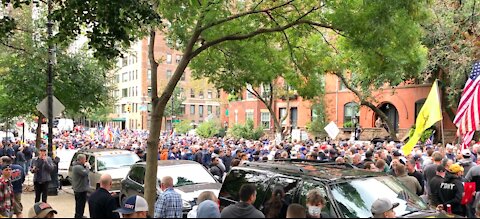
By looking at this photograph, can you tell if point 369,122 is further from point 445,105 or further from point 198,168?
point 198,168

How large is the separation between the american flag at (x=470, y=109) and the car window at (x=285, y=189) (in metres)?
7.52

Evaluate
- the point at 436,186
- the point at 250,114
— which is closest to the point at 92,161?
the point at 436,186

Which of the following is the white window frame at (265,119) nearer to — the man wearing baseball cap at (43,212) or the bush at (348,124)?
the bush at (348,124)

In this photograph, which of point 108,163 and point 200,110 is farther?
point 200,110

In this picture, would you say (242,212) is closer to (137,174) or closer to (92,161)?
(137,174)

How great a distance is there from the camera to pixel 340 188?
702 cm

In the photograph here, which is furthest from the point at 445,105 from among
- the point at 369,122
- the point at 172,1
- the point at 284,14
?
the point at 172,1

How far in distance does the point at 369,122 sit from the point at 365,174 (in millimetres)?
34587

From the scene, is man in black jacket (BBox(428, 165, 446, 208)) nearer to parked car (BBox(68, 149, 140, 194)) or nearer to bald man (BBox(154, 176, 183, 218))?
bald man (BBox(154, 176, 183, 218))

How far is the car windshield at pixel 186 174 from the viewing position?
11797mm

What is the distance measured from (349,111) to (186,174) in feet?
108

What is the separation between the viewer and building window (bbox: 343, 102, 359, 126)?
4234cm

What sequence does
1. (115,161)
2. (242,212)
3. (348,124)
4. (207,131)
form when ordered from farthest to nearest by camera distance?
(207,131), (348,124), (115,161), (242,212)

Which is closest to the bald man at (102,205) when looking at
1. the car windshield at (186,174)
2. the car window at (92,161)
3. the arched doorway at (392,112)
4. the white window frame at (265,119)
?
the car windshield at (186,174)
